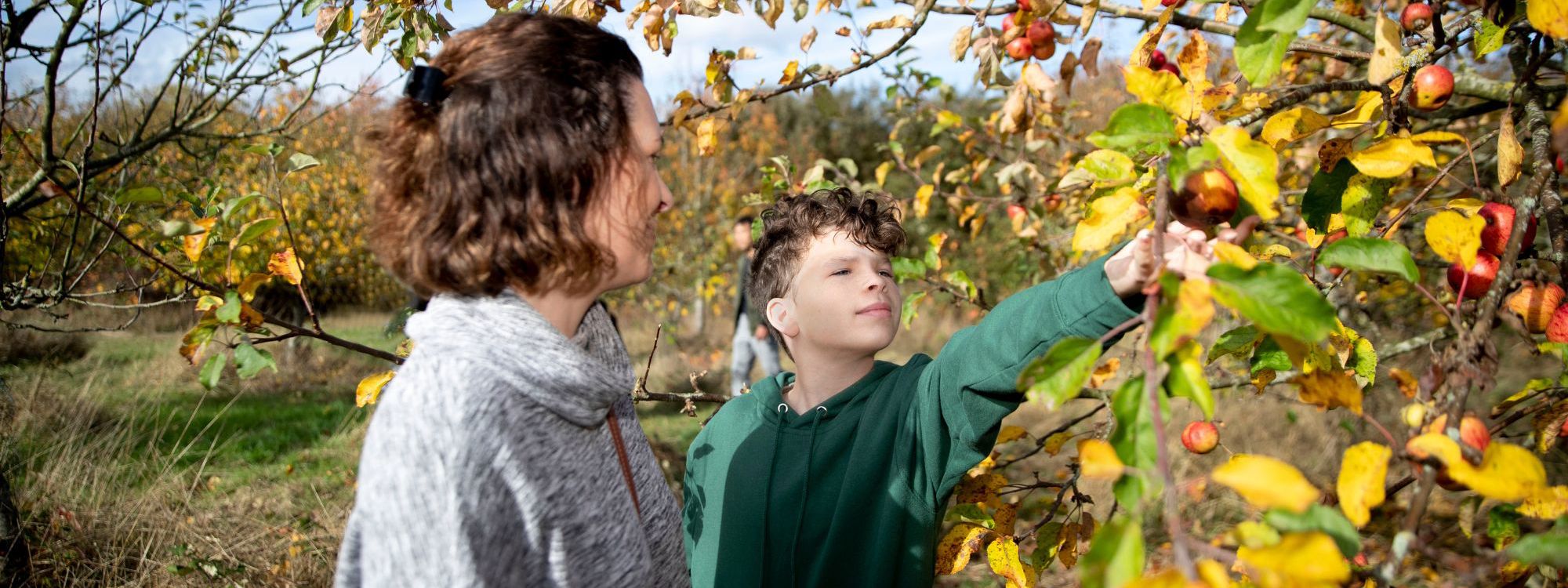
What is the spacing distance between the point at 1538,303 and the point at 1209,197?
1.67ft

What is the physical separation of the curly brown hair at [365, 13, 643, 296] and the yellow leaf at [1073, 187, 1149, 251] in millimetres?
511

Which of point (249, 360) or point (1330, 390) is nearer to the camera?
point (1330, 390)

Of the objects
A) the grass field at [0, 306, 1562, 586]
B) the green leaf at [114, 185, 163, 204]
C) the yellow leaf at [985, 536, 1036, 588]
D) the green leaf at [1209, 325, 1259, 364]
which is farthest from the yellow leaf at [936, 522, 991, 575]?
the green leaf at [114, 185, 163, 204]

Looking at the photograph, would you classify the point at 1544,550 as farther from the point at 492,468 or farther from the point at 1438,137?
the point at 492,468

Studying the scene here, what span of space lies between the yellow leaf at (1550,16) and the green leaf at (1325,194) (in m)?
0.25

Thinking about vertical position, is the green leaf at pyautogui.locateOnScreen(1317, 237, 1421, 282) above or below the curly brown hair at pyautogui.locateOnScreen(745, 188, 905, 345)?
above

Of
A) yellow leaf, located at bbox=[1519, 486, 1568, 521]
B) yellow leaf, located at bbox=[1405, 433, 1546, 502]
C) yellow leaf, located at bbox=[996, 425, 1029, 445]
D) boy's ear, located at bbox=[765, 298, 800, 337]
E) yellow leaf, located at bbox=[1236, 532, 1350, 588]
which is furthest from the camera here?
yellow leaf, located at bbox=[996, 425, 1029, 445]

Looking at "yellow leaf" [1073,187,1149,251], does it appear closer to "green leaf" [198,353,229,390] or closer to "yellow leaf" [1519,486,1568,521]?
"yellow leaf" [1519,486,1568,521]

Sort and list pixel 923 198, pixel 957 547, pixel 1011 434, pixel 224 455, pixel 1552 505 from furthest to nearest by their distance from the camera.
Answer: pixel 224 455, pixel 923 198, pixel 1011 434, pixel 957 547, pixel 1552 505

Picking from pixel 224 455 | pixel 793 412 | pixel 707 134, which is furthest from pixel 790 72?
pixel 224 455

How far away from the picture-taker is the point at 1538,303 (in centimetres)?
99

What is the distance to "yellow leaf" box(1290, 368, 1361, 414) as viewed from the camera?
832 millimetres

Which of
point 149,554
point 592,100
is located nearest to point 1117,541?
point 592,100

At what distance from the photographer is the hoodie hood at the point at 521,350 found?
815 millimetres
